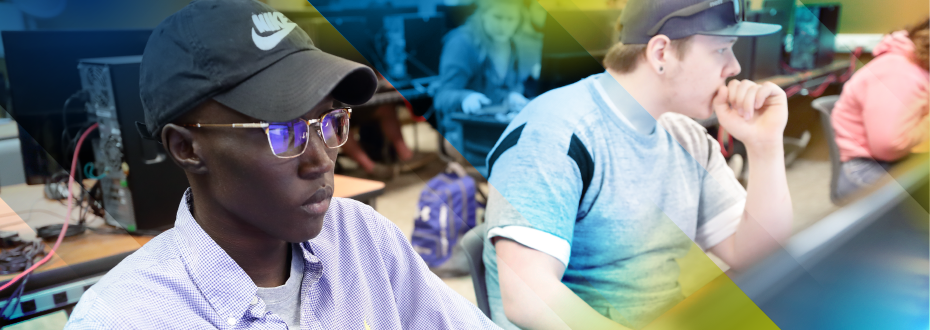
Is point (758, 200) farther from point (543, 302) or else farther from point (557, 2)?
point (557, 2)

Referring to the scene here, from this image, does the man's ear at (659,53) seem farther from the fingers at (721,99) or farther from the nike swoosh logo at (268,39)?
the nike swoosh logo at (268,39)

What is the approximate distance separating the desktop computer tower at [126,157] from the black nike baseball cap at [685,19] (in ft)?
3.59

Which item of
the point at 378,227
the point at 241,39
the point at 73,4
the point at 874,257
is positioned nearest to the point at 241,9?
the point at 241,39

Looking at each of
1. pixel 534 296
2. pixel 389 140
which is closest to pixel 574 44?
pixel 534 296

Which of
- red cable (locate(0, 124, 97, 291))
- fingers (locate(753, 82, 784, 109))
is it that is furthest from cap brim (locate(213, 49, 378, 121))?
red cable (locate(0, 124, 97, 291))

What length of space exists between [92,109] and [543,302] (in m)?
1.15

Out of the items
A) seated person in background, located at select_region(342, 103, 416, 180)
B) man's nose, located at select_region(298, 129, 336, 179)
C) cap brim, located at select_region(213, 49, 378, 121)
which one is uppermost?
cap brim, located at select_region(213, 49, 378, 121)

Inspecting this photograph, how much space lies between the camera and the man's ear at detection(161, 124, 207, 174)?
59cm

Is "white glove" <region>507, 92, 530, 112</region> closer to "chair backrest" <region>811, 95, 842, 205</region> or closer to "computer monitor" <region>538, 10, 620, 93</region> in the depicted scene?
"computer monitor" <region>538, 10, 620, 93</region>

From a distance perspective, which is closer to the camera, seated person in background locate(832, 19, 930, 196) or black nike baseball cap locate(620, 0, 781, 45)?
black nike baseball cap locate(620, 0, 781, 45)

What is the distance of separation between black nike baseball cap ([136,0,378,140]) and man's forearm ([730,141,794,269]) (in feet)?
2.94

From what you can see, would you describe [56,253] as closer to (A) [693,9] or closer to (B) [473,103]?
(B) [473,103]

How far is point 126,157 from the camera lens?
135 cm

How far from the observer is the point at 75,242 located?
1.40 m
